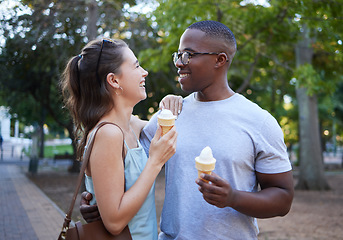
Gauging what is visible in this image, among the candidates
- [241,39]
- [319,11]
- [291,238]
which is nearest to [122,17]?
[241,39]

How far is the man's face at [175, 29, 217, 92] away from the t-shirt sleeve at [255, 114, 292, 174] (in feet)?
1.53

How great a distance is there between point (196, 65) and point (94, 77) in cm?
62

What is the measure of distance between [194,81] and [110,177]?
2.62 feet

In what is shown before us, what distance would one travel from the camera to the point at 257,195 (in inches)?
74.9

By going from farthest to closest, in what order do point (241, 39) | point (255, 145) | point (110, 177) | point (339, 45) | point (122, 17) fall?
point (122, 17)
point (241, 39)
point (339, 45)
point (255, 145)
point (110, 177)

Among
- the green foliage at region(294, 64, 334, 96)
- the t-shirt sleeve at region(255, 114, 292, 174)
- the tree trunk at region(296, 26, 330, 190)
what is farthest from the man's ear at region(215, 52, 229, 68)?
the tree trunk at region(296, 26, 330, 190)

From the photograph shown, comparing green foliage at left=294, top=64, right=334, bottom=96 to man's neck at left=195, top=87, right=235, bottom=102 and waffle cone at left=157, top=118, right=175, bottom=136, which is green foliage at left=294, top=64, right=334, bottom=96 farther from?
waffle cone at left=157, top=118, right=175, bottom=136

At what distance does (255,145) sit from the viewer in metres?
2.01

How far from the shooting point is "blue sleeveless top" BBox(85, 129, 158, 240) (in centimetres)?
202

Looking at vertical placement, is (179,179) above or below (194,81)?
below

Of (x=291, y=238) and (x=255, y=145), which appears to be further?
(x=291, y=238)

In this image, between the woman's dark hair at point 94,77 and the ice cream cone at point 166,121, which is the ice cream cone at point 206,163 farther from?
the woman's dark hair at point 94,77

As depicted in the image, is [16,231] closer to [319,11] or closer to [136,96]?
[136,96]

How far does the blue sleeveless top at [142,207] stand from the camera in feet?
6.62
